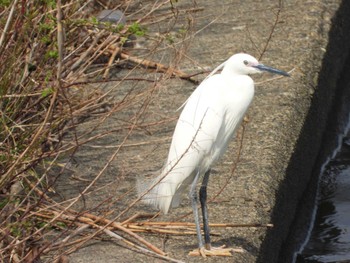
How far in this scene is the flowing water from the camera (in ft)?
17.9

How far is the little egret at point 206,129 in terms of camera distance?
4.19 meters

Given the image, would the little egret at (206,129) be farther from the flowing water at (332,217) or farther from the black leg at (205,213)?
the flowing water at (332,217)

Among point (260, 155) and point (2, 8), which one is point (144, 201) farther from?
point (2, 8)

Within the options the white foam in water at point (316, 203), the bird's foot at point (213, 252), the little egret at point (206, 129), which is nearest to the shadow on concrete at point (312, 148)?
the white foam in water at point (316, 203)

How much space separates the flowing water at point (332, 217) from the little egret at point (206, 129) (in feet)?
4.39

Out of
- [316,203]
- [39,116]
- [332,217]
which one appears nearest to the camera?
[39,116]

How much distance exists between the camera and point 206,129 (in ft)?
13.7

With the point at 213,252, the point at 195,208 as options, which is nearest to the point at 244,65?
the point at 195,208

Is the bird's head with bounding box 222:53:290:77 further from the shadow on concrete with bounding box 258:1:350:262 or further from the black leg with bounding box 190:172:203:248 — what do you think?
the shadow on concrete with bounding box 258:1:350:262

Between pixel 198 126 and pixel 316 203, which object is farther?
pixel 316 203

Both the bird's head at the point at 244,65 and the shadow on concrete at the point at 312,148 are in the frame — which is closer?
the bird's head at the point at 244,65

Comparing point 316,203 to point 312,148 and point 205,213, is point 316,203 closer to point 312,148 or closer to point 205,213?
point 312,148

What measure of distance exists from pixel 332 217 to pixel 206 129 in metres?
1.86

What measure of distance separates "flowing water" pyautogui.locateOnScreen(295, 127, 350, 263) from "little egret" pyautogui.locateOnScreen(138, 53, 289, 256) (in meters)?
1.34
